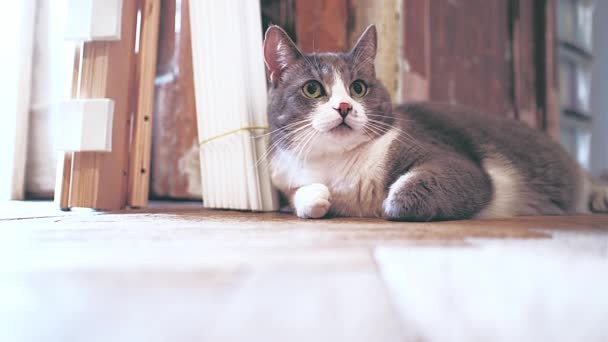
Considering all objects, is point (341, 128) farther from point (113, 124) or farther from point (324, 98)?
point (113, 124)

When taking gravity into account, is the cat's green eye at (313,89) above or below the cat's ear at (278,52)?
below

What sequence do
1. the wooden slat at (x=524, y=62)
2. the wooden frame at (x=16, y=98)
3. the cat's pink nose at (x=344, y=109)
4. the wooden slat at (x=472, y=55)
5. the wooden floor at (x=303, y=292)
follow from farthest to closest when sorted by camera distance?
the wooden slat at (x=524, y=62) < the wooden slat at (x=472, y=55) < the wooden frame at (x=16, y=98) < the cat's pink nose at (x=344, y=109) < the wooden floor at (x=303, y=292)

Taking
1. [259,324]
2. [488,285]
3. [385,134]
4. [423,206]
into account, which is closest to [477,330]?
[488,285]

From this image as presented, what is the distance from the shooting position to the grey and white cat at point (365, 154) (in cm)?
105

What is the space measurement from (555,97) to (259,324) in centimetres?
324

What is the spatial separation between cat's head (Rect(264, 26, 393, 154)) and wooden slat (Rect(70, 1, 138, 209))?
0.50 metres

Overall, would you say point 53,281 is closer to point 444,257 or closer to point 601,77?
point 444,257

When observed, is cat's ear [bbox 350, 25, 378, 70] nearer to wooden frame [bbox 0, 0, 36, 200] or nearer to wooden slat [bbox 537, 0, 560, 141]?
wooden frame [bbox 0, 0, 36, 200]

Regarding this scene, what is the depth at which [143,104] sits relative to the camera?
144 cm

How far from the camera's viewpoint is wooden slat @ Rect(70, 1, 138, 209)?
4.22 feet

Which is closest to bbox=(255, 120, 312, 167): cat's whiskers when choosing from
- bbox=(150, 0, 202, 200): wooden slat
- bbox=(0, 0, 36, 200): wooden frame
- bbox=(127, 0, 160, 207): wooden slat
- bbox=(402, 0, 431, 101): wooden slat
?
bbox=(127, 0, 160, 207): wooden slat

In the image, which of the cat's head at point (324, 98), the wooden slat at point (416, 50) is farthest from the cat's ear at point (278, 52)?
the wooden slat at point (416, 50)

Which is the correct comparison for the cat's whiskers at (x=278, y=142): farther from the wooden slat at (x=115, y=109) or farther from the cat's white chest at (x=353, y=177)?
the wooden slat at (x=115, y=109)

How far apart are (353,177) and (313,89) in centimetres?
27
